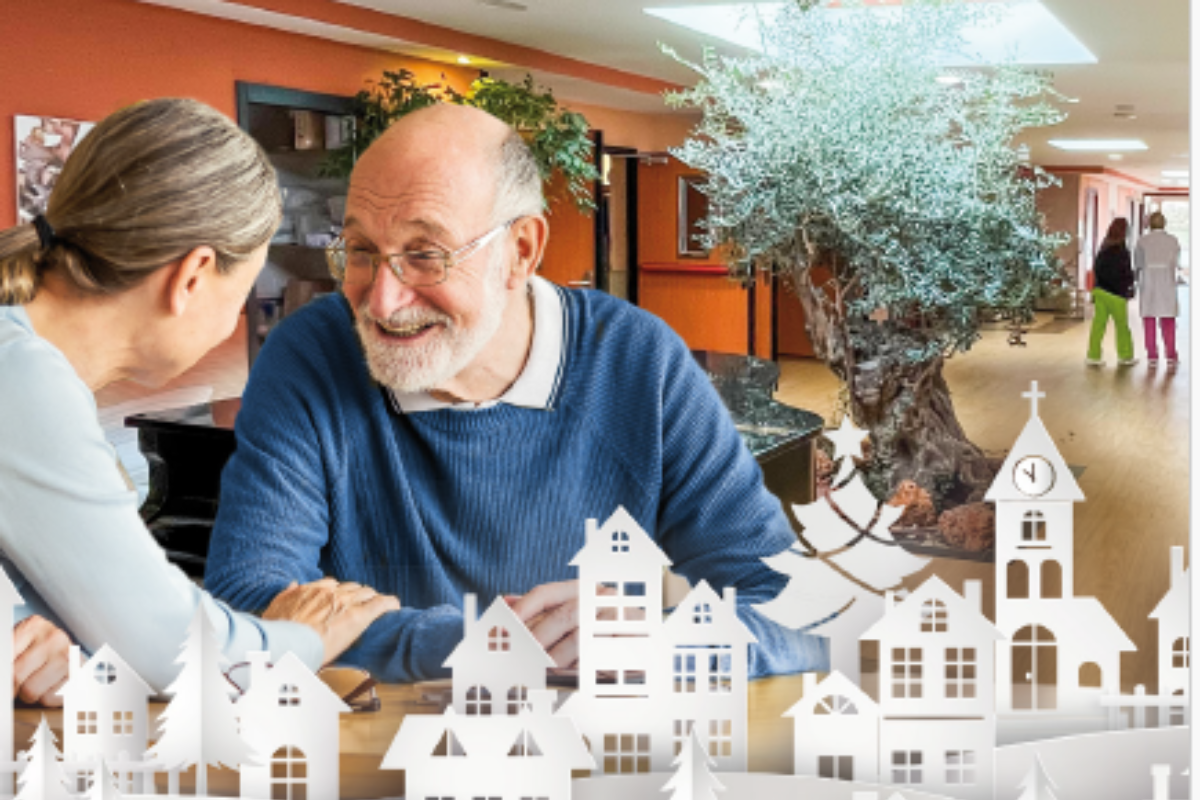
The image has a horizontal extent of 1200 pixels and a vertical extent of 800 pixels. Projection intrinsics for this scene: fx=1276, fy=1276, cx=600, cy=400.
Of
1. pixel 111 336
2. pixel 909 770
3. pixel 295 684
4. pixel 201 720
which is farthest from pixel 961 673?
pixel 111 336

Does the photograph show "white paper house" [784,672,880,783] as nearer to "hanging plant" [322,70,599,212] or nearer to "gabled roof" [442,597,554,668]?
"gabled roof" [442,597,554,668]

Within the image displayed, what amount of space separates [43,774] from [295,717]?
0.42 meters

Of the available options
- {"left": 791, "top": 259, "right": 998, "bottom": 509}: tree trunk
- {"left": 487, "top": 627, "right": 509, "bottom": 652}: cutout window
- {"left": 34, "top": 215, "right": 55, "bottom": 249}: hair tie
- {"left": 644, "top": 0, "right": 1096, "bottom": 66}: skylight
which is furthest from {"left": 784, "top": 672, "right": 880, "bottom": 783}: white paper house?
{"left": 34, "top": 215, "right": 55, "bottom": 249}: hair tie

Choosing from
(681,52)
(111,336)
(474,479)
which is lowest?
(474,479)

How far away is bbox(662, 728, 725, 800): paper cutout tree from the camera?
6.45ft

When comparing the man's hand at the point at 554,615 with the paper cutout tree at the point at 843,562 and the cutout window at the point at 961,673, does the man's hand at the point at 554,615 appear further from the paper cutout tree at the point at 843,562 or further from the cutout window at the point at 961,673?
the cutout window at the point at 961,673

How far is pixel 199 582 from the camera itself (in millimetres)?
2084

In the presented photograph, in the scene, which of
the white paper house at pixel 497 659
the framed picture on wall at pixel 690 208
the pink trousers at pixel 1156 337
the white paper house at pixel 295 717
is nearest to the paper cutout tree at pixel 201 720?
the white paper house at pixel 295 717

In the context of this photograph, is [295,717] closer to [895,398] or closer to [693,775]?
[693,775]

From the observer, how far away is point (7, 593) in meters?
1.99

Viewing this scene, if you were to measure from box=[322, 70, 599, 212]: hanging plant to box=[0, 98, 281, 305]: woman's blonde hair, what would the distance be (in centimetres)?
18

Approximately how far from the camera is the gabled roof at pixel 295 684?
6.54ft

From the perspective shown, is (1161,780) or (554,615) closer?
(1161,780)

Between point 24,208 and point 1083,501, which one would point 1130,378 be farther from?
point 24,208
